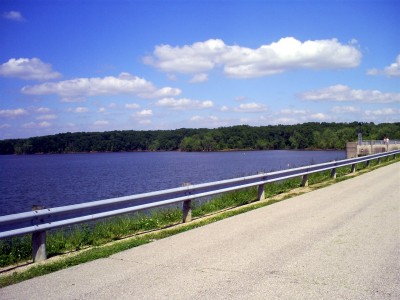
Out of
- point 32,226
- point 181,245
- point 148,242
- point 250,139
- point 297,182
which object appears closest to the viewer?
point 32,226

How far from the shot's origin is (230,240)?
308 inches

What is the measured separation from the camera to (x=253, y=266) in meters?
6.07

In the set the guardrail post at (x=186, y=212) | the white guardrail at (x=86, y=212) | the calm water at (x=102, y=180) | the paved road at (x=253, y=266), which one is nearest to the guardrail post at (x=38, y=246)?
the white guardrail at (x=86, y=212)

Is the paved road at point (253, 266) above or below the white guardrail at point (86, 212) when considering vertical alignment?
below

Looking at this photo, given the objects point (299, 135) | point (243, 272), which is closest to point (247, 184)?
point (243, 272)

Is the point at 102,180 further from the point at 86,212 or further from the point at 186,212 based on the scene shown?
the point at 86,212

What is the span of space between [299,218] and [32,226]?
233 inches

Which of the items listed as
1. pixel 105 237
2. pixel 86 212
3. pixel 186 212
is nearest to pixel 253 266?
pixel 86 212

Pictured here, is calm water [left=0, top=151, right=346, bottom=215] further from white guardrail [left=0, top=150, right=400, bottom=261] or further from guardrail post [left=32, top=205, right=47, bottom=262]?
guardrail post [left=32, top=205, right=47, bottom=262]

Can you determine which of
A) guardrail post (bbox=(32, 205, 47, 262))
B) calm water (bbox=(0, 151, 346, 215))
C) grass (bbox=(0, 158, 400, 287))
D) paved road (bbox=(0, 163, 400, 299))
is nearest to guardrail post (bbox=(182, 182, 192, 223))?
grass (bbox=(0, 158, 400, 287))

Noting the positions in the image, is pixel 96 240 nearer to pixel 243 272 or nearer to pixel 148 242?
pixel 148 242

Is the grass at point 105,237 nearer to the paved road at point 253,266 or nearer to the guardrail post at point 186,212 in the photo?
the guardrail post at point 186,212

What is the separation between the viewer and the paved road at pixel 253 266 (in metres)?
5.08

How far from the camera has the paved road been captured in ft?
16.7
